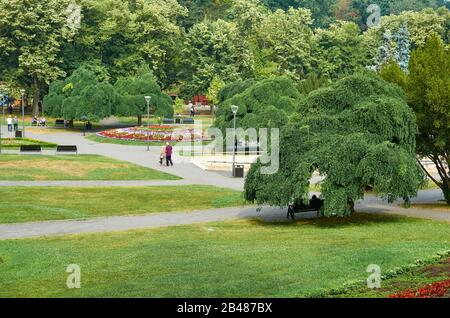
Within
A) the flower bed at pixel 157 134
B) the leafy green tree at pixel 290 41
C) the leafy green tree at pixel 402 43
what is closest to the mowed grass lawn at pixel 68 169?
the flower bed at pixel 157 134

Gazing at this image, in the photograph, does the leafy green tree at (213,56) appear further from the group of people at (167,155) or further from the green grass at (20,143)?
the group of people at (167,155)

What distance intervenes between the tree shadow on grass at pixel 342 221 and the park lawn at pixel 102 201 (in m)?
4.94

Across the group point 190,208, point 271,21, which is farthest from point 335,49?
point 190,208

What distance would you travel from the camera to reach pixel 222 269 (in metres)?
20.9

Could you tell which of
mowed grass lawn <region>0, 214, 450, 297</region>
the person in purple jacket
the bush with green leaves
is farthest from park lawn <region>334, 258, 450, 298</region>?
the bush with green leaves

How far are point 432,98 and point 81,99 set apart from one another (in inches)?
1830

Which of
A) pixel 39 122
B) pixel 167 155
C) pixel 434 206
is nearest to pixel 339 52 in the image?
pixel 39 122

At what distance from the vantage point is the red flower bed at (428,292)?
56.3 ft

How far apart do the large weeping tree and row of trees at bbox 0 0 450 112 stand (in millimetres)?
53827

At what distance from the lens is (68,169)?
47281mm

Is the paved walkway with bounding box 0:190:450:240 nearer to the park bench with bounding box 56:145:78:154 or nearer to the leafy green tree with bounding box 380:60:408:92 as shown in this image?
the leafy green tree with bounding box 380:60:408:92

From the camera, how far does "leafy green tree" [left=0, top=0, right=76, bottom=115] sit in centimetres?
8738
